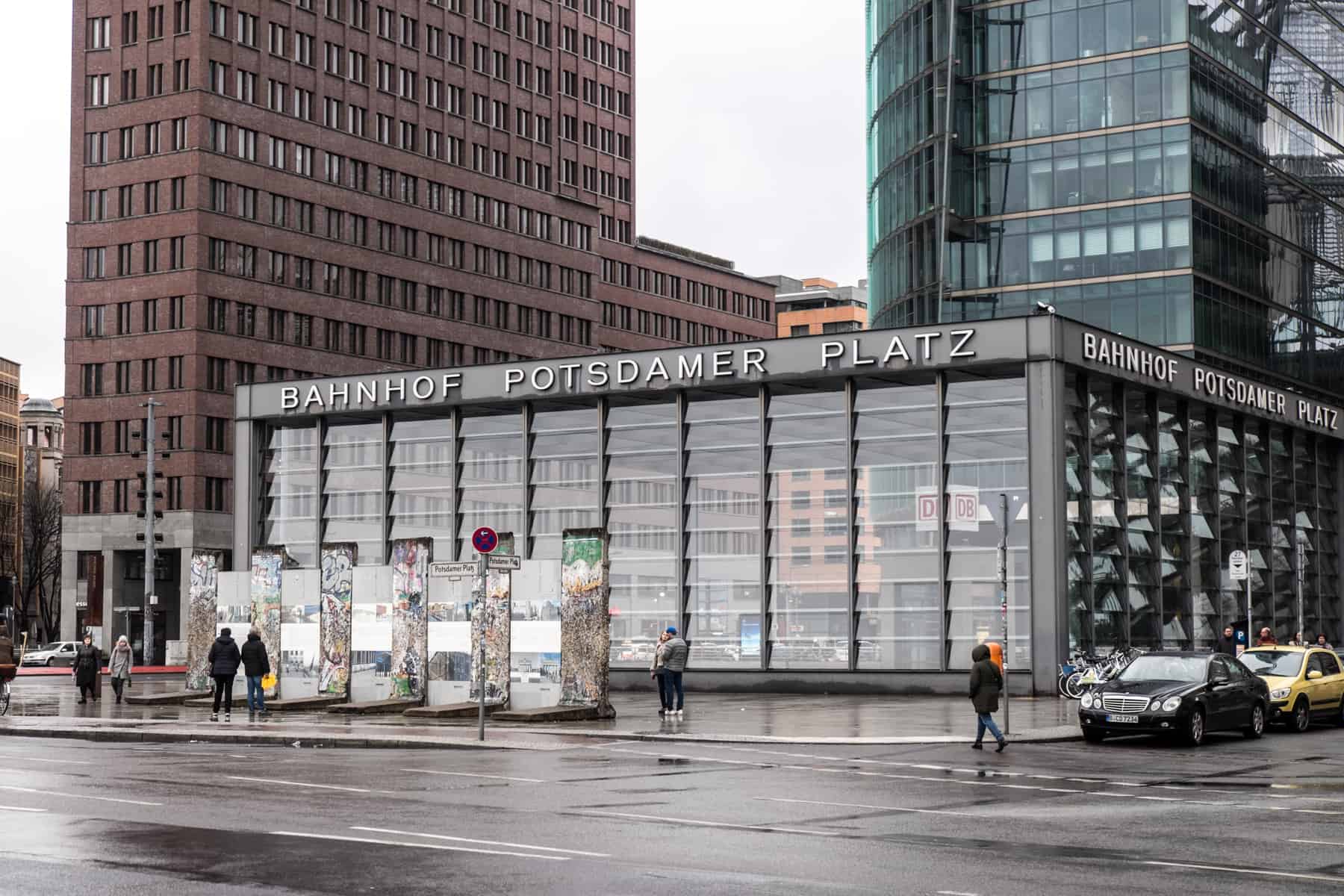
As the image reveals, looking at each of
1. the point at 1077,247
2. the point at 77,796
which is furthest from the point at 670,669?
the point at 1077,247

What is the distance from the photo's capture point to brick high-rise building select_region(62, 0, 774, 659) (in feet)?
310

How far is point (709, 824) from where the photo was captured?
48.8 ft

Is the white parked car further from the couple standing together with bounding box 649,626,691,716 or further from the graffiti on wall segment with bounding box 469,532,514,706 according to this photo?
the couple standing together with bounding box 649,626,691,716

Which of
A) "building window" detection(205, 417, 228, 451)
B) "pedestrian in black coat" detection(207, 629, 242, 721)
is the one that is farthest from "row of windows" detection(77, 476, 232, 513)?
"pedestrian in black coat" detection(207, 629, 242, 721)

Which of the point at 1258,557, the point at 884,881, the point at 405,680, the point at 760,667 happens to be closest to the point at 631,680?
the point at 760,667

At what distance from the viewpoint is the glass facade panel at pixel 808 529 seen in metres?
41.4

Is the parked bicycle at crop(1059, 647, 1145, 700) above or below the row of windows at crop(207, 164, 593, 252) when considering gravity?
below

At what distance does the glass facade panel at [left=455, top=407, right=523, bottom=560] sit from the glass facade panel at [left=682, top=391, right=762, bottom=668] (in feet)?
16.7

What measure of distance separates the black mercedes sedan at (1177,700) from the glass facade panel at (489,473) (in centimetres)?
2215

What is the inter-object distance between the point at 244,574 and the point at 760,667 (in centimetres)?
1222

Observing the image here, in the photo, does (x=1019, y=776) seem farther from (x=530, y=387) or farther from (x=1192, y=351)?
(x=1192, y=351)

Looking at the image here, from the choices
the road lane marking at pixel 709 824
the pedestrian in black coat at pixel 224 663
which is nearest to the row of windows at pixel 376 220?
the pedestrian in black coat at pixel 224 663

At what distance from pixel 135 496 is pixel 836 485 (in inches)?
2368

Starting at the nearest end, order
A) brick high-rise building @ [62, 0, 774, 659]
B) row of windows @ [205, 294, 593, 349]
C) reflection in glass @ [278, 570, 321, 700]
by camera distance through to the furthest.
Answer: reflection in glass @ [278, 570, 321, 700]
brick high-rise building @ [62, 0, 774, 659]
row of windows @ [205, 294, 593, 349]
